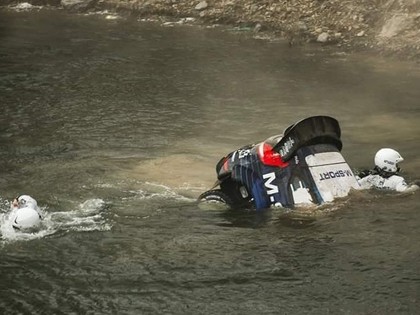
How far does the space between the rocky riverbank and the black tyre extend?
1103 cm

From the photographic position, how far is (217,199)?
852cm

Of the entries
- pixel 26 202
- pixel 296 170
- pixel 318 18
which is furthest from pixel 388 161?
pixel 318 18

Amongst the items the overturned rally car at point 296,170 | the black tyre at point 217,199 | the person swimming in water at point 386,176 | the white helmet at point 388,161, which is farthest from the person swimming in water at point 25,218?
the white helmet at point 388,161

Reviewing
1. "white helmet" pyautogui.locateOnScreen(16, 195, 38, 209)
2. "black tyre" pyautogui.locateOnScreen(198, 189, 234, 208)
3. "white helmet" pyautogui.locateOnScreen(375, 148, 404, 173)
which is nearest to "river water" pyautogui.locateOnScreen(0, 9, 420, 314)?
"black tyre" pyautogui.locateOnScreen(198, 189, 234, 208)

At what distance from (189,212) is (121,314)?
105 inches

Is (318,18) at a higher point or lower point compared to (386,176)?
higher

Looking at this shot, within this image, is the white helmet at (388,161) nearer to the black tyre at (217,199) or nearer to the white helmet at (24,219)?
the black tyre at (217,199)

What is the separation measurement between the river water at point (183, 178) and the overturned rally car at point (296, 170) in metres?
0.18

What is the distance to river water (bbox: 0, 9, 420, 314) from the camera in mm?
6316

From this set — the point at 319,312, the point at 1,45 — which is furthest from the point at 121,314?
the point at 1,45

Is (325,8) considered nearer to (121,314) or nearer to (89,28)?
(89,28)

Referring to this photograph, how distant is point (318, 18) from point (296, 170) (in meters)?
14.4

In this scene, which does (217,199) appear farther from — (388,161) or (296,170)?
(388,161)

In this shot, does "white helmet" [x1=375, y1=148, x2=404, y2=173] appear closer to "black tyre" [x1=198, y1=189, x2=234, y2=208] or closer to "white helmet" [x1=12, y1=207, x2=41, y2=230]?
"black tyre" [x1=198, y1=189, x2=234, y2=208]
